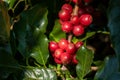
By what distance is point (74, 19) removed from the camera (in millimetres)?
1576

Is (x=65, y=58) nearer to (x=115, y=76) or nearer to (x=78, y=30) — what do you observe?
(x=78, y=30)

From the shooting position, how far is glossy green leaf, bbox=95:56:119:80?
1.41 metres

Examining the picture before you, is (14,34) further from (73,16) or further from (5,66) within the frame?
(73,16)

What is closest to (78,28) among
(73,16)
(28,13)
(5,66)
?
(73,16)

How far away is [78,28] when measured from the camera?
1559 millimetres

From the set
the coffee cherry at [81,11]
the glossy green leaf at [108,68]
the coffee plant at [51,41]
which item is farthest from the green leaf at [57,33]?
the glossy green leaf at [108,68]

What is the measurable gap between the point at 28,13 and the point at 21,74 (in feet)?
0.80

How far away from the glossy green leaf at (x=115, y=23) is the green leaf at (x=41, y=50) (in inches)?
12.9

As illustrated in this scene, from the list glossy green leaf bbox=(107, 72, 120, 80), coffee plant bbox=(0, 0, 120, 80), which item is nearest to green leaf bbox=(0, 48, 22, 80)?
coffee plant bbox=(0, 0, 120, 80)

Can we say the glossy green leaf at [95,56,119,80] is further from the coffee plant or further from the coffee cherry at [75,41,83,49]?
the coffee cherry at [75,41,83,49]

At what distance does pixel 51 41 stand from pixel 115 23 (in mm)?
Result: 390

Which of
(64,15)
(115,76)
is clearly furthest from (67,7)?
(115,76)

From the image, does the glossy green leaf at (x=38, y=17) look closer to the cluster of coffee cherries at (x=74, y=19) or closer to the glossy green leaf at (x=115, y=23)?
the cluster of coffee cherries at (x=74, y=19)

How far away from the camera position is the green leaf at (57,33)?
1.63m
